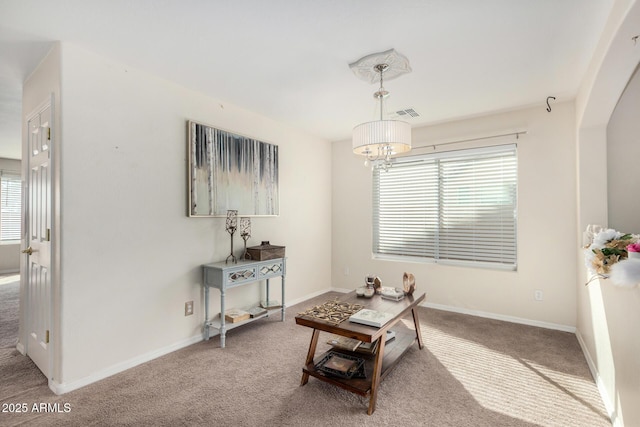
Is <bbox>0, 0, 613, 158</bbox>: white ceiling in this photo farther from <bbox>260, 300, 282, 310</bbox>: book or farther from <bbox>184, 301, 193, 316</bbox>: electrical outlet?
<bbox>260, 300, 282, 310</bbox>: book

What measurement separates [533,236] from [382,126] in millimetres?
2425

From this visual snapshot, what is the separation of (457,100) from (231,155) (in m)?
2.47

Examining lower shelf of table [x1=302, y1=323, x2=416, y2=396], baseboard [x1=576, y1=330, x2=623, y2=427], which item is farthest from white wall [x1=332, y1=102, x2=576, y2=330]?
lower shelf of table [x1=302, y1=323, x2=416, y2=396]

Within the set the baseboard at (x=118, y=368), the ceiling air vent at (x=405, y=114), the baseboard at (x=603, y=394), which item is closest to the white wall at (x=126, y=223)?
the baseboard at (x=118, y=368)

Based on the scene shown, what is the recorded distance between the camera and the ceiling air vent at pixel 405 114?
140 inches

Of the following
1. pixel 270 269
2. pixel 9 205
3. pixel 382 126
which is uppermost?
pixel 382 126

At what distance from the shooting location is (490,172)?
3.75m

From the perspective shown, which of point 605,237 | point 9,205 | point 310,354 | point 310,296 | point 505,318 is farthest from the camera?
point 9,205

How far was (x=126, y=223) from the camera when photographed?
2.52m

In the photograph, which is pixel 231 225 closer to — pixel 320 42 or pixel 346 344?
pixel 346 344

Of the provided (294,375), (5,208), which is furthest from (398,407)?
(5,208)

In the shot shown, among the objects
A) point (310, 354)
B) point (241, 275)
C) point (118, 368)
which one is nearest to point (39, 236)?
point (118, 368)

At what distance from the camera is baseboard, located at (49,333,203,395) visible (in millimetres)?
2152

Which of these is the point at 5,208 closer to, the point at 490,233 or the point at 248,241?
the point at 248,241
